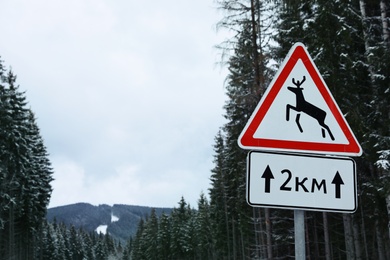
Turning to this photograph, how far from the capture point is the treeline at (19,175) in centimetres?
3434

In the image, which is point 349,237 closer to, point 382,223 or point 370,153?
point 382,223

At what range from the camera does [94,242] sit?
446 feet

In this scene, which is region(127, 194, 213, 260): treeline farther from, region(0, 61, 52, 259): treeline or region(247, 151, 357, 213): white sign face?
region(247, 151, 357, 213): white sign face

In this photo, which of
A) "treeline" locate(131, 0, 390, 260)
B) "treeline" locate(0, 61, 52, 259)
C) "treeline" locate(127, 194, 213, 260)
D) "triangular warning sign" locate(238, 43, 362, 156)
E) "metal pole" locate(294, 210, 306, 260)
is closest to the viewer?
"metal pole" locate(294, 210, 306, 260)

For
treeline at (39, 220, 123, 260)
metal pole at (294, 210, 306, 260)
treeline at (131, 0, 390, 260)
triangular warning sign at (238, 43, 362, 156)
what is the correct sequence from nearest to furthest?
1. metal pole at (294, 210, 306, 260)
2. triangular warning sign at (238, 43, 362, 156)
3. treeline at (131, 0, 390, 260)
4. treeline at (39, 220, 123, 260)

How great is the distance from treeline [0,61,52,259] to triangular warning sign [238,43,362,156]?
31515mm

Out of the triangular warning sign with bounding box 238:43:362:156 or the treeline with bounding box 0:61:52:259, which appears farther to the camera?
the treeline with bounding box 0:61:52:259

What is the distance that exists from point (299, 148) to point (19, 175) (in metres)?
40.1

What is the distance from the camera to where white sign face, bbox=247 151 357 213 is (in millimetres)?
3215

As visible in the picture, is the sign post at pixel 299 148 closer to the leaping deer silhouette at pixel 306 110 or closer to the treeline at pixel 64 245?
the leaping deer silhouette at pixel 306 110

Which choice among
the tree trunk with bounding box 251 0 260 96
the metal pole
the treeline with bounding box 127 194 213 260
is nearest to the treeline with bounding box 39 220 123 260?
the treeline with bounding box 127 194 213 260

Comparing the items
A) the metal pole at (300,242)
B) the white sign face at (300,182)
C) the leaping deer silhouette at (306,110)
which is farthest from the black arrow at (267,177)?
the leaping deer silhouette at (306,110)

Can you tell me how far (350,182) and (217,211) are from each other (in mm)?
56129

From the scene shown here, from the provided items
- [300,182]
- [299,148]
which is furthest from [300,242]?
[299,148]
